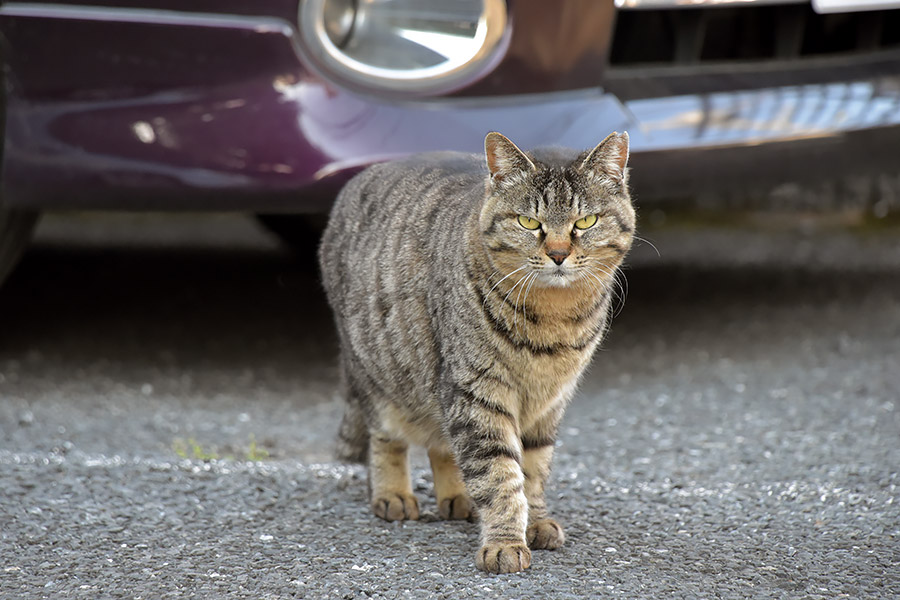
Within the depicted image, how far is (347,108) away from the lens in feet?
11.2

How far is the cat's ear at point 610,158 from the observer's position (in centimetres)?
266

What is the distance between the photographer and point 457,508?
289 centimetres

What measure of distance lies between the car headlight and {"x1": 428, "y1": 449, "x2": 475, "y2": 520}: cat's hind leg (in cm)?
118

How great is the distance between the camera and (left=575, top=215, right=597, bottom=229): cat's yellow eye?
8.60 feet

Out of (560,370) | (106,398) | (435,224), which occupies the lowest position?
(106,398)

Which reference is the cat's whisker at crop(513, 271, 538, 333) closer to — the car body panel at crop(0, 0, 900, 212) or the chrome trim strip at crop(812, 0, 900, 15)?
the car body panel at crop(0, 0, 900, 212)

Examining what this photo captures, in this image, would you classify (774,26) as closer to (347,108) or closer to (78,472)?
(347,108)

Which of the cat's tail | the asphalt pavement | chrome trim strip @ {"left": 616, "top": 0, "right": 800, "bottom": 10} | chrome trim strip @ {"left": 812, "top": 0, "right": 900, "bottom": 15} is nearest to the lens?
the asphalt pavement

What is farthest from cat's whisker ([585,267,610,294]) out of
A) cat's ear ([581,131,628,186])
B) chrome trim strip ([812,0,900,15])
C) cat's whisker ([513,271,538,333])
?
chrome trim strip ([812,0,900,15])

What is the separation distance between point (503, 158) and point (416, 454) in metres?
1.33

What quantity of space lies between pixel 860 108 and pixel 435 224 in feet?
6.25

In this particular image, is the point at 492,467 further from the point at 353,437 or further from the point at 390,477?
the point at 353,437

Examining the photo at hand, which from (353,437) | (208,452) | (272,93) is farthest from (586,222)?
(208,452)

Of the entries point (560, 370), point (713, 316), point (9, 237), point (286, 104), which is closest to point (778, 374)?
point (713, 316)
